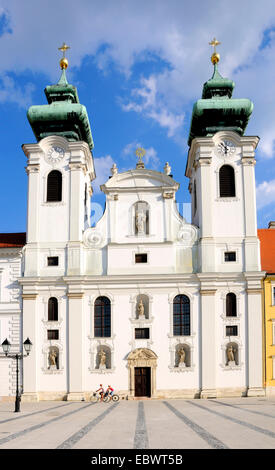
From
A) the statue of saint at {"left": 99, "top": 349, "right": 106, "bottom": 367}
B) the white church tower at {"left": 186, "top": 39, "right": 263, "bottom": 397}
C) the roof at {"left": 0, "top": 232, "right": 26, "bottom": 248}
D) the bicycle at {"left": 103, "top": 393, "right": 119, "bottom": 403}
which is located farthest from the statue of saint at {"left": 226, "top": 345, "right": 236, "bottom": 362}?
the roof at {"left": 0, "top": 232, "right": 26, "bottom": 248}

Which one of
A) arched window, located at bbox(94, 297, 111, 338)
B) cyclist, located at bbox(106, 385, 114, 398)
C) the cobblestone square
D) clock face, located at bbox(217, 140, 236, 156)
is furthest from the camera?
clock face, located at bbox(217, 140, 236, 156)

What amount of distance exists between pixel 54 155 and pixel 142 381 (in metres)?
14.5

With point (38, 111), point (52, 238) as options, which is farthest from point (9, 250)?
point (38, 111)

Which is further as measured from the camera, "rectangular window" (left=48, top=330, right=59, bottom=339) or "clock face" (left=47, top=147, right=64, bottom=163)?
"clock face" (left=47, top=147, right=64, bottom=163)

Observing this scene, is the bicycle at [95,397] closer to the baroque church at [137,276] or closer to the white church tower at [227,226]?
the baroque church at [137,276]

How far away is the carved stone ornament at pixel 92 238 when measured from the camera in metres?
33.7

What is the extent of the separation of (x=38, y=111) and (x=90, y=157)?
4400 mm

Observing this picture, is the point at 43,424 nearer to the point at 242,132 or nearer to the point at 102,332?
the point at 102,332

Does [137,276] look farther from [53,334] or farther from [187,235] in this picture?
[53,334]

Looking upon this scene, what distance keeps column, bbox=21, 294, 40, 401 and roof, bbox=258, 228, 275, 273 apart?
13.9 meters

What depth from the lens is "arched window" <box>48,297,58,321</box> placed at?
32.9 meters

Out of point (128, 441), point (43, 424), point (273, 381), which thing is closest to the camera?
point (128, 441)

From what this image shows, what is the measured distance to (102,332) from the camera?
1280 inches

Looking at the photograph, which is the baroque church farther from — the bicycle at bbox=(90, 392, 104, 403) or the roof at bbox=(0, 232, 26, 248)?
the bicycle at bbox=(90, 392, 104, 403)
